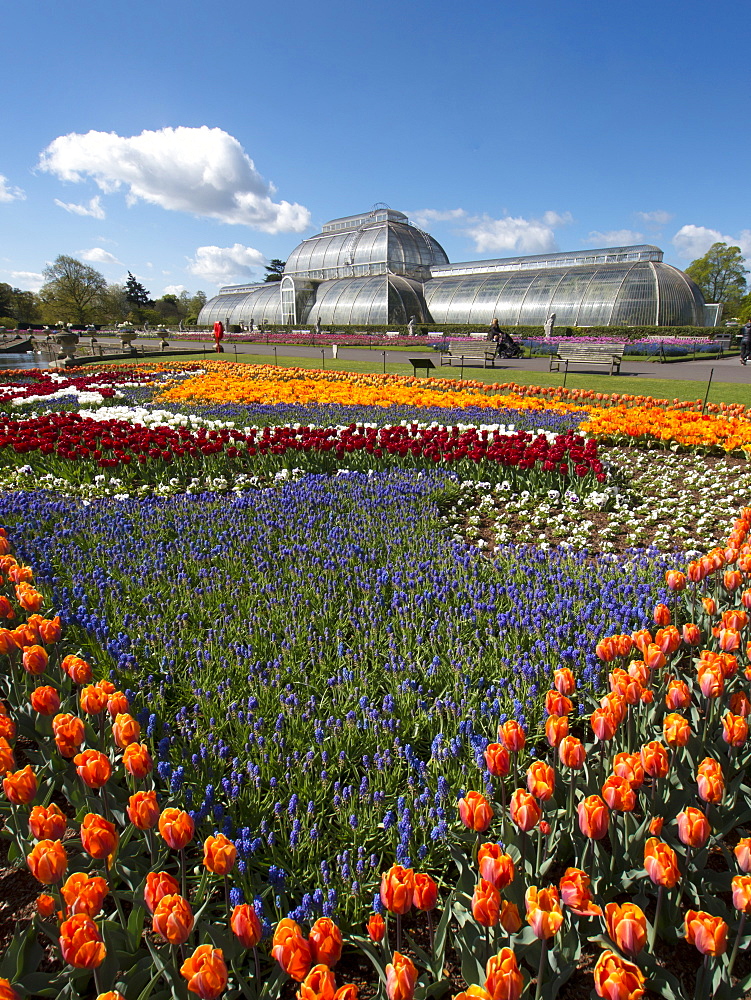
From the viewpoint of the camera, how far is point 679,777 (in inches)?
84.8

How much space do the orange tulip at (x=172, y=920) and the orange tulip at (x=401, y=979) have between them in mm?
432

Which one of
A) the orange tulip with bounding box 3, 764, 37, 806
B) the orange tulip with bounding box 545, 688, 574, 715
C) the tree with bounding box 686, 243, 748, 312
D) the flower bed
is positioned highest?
the tree with bounding box 686, 243, 748, 312

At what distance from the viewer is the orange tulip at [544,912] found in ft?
3.97

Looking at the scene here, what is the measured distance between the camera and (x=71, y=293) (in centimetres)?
7419

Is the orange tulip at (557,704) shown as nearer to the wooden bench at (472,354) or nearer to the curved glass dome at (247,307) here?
the wooden bench at (472,354)

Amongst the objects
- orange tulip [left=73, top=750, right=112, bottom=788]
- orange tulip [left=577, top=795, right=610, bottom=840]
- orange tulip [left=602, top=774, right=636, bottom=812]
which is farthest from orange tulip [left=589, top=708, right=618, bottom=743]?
orange tulip [left=73, top=750, right=112, bottom=788]

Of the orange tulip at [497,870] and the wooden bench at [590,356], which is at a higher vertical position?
the wooden bench at [590,356]

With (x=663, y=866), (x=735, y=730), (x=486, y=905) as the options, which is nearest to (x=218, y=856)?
(x=486, y=905)

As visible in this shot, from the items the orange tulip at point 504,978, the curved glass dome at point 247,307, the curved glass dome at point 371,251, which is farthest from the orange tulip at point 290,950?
the curved glass dome at point 371,251

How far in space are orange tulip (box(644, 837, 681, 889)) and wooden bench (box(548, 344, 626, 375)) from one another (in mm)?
19731

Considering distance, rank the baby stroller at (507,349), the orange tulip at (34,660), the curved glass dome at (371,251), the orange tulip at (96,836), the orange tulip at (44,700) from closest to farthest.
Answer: the orange tulip at (96,836) < the orange tulip at (44,700) < the orange tulip at (34,660) < the baby stroller at (507,349) < the curved glass dome at (371,251)

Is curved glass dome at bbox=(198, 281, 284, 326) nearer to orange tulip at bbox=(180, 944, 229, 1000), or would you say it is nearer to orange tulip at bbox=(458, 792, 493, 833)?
orange tulip at bbox=(458, 792, 493, 833)

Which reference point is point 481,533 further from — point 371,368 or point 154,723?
point 371,368

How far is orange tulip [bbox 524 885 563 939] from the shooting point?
3.97 ft
